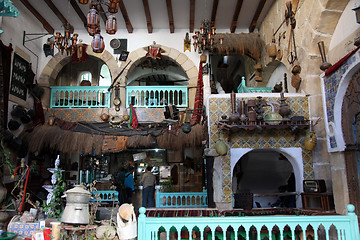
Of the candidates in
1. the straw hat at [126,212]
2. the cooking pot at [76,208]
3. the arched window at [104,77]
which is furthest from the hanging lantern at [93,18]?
the arched window at [104,77]

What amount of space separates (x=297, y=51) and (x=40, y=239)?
6.77m

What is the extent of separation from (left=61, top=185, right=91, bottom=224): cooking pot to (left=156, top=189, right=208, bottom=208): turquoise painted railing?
439 centimetres

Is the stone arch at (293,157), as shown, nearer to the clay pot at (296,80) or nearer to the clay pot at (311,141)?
the clay pot at (311,141)

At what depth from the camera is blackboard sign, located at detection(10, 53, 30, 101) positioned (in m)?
8.48

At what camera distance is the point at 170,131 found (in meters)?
8.30

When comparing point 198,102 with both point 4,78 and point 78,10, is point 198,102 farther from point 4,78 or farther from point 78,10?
point 4,78

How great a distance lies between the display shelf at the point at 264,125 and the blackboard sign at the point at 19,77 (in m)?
6.03

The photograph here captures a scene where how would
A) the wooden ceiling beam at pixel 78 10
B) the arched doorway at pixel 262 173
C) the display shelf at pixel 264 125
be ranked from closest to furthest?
the display shelf at pixel 264 125 < the wooden ceiling beam at pixel 78 10 < the arched doorway at pixel 262 173

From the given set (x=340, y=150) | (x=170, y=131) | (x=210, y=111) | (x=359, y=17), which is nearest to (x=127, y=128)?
(x=170, y=131)

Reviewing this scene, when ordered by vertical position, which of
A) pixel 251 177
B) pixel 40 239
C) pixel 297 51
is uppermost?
pixel 297 51

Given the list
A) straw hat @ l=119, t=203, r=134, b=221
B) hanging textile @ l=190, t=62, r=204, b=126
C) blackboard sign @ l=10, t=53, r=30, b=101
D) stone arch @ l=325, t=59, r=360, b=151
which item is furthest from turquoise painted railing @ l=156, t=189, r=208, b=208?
blackboard sign @ l=10, t=53, r=30, b=101

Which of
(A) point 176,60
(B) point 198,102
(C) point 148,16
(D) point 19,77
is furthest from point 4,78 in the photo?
(B) point 198,102

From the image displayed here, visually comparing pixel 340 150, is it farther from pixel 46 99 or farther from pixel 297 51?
pixel 46 99

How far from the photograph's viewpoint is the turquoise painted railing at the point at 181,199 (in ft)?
26.9
